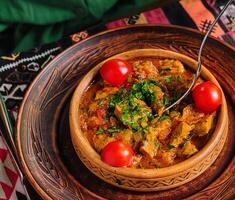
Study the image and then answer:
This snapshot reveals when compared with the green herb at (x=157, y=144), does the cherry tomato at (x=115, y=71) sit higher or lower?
higher

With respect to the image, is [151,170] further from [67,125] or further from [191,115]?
[67,125]

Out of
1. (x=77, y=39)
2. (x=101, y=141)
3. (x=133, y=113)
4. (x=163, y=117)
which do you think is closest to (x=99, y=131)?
(x=101, y=141)

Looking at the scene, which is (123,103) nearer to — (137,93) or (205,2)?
(137,93)

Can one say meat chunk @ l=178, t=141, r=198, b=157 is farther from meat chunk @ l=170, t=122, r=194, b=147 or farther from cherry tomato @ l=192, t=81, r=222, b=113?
cherry tomato @ l=192, t=81, r=222, b=113

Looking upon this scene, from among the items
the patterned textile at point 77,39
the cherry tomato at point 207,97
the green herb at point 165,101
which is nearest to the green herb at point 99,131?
the green herb at point 165,101

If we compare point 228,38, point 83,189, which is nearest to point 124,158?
point 83,189

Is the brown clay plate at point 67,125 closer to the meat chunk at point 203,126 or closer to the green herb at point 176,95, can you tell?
the meat chunk at point 203,126
